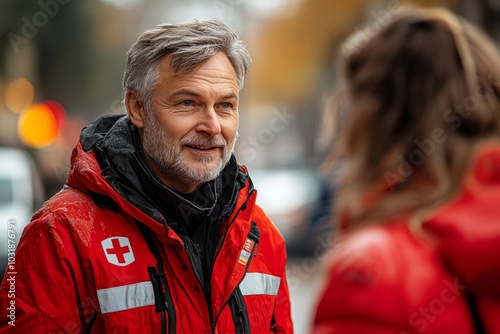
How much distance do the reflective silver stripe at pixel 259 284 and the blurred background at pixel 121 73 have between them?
6559 millimetres

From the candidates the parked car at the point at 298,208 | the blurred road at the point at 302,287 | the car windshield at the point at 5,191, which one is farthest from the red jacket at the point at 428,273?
the parked car at the point at 298,208

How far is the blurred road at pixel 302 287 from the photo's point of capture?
34.2 feet

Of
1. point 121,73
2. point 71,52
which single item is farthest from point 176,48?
point 121,73

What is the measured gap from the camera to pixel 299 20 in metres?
24.5

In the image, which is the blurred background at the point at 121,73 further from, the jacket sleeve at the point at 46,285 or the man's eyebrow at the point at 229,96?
the jacket sleeve at the point at 46,285

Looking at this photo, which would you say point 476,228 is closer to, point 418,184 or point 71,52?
point 418,184

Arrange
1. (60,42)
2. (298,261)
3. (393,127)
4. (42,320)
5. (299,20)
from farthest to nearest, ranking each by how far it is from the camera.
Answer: (299,20) → (60,42) → (298,261) → (42,320) → (393,127)

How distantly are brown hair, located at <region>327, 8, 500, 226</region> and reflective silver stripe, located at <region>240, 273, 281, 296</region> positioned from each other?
1.24 m

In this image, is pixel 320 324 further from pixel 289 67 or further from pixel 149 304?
pixel 289 67

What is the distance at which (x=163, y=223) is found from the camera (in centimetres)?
288

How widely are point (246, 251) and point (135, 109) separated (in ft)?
2.41

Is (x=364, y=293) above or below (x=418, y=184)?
below

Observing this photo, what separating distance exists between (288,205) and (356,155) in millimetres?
13666

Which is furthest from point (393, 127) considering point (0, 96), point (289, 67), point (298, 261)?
point (289, 67)
